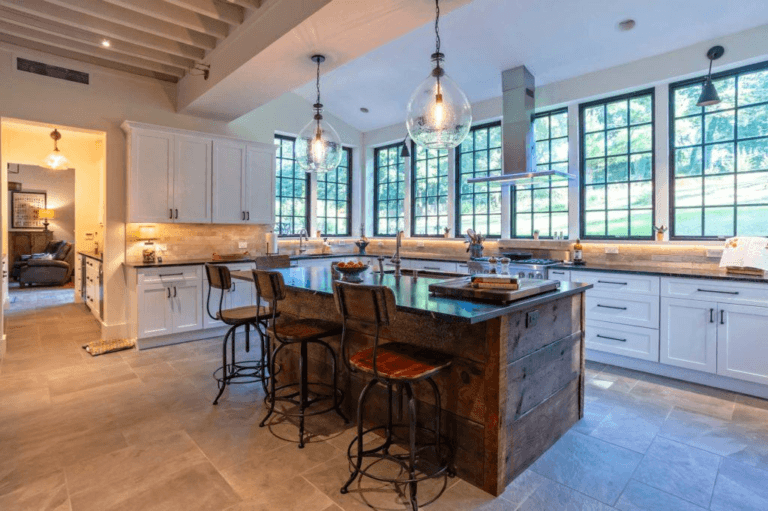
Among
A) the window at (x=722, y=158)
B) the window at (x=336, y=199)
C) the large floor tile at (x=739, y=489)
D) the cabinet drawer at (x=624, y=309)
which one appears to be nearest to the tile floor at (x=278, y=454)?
the large floor tile at (x=739, y=489)

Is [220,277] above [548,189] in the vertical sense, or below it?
below

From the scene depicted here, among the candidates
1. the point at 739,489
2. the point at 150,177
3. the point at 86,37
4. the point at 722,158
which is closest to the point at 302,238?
the point at 150,177

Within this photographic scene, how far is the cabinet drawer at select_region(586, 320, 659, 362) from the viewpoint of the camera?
372 cm

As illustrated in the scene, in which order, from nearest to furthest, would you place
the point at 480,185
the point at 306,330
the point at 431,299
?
the point at 431,299 < the point at 306,330 < the point at 480,185

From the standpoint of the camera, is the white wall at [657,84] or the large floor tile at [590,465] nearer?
the large floor tile at [590,465]

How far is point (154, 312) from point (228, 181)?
186cm

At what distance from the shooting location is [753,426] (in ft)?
9.05

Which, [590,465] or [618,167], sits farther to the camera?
[618,167]

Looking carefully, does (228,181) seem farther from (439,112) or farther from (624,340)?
(624,340)

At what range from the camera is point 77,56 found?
14.6 feet

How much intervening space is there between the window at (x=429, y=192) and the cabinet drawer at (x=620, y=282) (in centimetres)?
276

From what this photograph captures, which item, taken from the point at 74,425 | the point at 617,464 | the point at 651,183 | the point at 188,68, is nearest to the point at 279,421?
the point at 74,425

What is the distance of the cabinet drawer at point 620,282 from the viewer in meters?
3.71

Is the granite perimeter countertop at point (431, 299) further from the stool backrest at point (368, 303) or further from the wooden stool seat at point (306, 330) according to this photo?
the wooden stool seat at point (306, 330)
